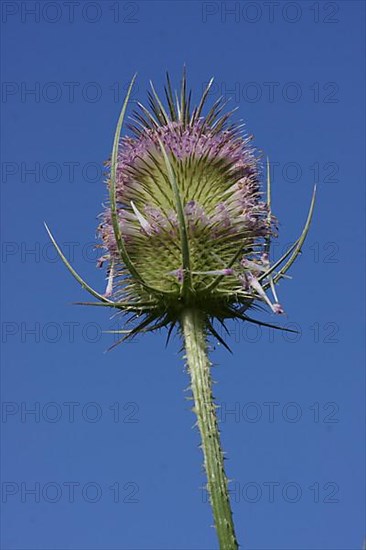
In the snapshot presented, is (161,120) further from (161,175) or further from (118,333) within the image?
(118,333)

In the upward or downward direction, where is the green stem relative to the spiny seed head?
downward

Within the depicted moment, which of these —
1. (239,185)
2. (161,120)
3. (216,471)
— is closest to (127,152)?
(161,120)

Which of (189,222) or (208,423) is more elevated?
(189,222)

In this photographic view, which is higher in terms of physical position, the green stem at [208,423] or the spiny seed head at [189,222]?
the spiny seed head at [189,222]
